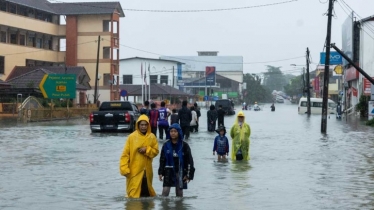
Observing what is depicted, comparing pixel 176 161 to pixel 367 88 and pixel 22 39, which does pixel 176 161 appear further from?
pixel 22 39

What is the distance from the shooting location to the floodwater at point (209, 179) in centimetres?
1243

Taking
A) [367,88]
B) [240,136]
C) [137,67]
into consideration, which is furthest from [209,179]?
[137,67]

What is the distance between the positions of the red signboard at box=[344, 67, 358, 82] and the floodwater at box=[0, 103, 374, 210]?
54412mm

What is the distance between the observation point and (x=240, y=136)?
19.6m

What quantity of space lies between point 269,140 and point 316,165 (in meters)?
11.8

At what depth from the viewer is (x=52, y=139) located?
102ft

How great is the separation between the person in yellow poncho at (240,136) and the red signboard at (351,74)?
2391 inches

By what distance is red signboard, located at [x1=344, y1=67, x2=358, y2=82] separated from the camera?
80.5 m

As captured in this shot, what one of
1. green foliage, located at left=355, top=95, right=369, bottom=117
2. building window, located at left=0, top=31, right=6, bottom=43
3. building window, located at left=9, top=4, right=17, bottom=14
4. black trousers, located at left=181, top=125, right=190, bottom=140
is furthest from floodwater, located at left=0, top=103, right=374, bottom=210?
building window, located at left=9, top=4, right=17, bottom=14

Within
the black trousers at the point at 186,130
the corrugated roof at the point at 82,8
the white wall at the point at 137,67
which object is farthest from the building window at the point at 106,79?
the black trousers at the point at 186,130

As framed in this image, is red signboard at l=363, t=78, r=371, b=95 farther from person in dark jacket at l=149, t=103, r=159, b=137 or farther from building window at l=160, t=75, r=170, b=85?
building window at l=160, t=75, r=170, b=85

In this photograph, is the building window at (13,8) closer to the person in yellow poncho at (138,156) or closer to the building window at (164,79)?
the building window at (164,79)

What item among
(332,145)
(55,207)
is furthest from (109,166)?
(332,145)

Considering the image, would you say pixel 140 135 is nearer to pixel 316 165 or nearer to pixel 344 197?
pixel 344 197
